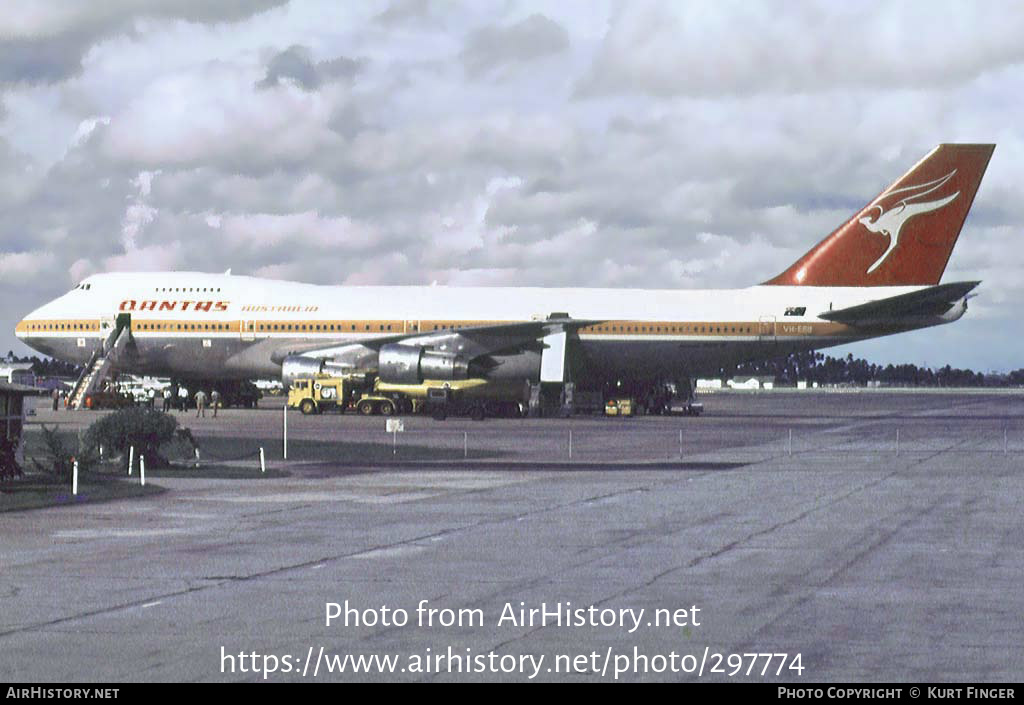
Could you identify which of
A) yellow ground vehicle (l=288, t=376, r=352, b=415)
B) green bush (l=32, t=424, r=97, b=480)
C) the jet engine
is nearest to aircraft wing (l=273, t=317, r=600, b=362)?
the jet engine

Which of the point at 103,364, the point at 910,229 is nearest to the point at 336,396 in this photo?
the point at 103,364

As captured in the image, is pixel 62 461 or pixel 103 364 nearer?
pixel 62 461

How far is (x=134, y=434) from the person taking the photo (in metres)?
30.5

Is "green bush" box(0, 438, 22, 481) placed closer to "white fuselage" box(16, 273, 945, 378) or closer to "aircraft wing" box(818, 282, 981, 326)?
"white fuselage" box(16, 273, 945, 378)

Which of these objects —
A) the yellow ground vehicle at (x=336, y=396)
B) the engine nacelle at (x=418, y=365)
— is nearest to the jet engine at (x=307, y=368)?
the yellow ground vehicle at (x=336, y=396)

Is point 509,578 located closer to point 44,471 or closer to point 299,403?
point 44,471

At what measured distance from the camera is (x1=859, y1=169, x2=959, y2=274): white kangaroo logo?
62312 millimetres

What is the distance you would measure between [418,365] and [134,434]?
102 feet

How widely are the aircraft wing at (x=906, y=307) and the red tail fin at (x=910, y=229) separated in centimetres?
265

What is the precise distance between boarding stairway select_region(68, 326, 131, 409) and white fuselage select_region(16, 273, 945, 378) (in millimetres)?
470

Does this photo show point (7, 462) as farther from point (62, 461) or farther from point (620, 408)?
point (620, 408)

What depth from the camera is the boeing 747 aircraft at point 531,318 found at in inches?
2447

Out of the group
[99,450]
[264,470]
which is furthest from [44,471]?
[264,470]

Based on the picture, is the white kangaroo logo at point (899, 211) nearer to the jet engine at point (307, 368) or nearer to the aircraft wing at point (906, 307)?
the aircraft wing at point (906, 307)
